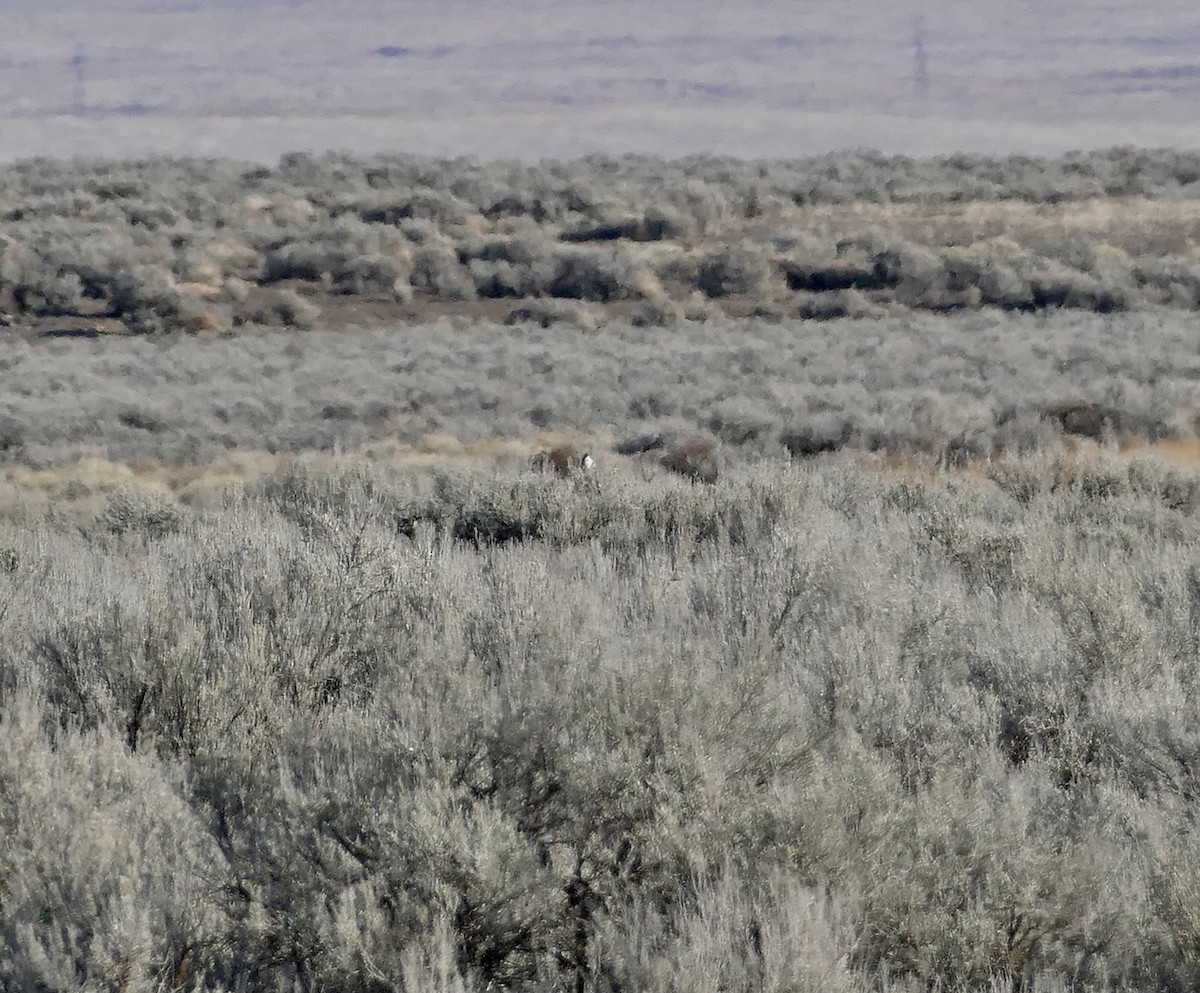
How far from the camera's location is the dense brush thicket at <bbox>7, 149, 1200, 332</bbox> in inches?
997

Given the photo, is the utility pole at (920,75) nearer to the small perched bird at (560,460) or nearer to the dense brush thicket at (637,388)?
the dense brush thicket at (637,388)

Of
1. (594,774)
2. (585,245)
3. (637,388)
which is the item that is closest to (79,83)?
(585,245)

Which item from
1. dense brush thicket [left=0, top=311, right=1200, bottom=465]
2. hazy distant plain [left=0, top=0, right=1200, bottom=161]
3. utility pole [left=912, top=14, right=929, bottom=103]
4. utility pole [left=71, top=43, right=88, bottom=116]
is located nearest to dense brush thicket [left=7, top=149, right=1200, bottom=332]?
dense brush thicket [left=0, top=311, right=1200, bottom=465]

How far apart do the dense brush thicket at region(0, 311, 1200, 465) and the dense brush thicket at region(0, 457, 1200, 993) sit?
7.03 m

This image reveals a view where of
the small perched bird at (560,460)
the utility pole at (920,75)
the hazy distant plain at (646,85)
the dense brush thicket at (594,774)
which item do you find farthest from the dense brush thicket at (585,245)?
the utility pole at (920,75)

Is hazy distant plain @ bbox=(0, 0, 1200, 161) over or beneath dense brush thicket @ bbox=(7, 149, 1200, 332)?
over

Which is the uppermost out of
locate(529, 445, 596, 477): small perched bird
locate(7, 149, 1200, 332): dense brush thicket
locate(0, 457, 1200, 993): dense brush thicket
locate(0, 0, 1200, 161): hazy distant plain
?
locate(0, 0, 1200, 161): hazy distant plain

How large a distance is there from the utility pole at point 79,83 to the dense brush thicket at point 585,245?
115 metres

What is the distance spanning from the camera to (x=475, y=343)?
21.6 metres

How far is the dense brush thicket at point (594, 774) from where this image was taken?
313 centimetres

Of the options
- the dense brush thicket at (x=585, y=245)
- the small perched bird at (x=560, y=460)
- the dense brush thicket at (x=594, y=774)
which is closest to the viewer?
the dense brush thicket at (x=594, y=774)

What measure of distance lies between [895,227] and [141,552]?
27.7m

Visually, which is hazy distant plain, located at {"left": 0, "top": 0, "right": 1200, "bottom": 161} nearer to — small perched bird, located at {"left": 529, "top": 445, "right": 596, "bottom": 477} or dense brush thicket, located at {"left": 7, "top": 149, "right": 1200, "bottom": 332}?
dense brush thicket, located at {"left": 7, "top": 149, "right": 1200, "bottom": 332}

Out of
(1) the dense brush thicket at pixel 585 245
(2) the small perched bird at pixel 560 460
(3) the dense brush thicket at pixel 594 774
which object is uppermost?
(1) the dense brush thicket at pixel 585 245
